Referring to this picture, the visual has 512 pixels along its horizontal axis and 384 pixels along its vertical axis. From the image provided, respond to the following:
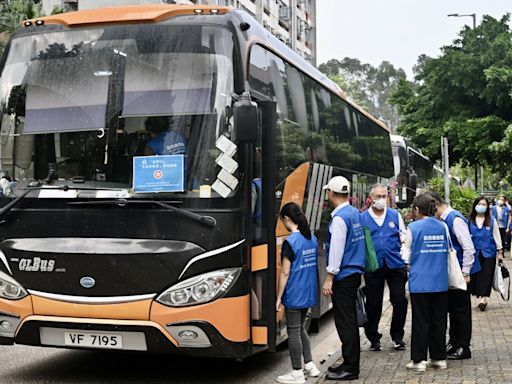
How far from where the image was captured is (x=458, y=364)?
7.88 m

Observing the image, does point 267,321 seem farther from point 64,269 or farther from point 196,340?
point 64,269

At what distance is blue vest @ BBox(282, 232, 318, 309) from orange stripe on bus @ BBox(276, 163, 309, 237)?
0.63 meters

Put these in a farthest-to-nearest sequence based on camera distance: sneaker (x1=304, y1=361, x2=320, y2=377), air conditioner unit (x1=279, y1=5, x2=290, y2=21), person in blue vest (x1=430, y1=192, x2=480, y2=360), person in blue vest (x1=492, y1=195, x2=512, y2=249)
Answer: air conditioner unit (x1=279, y1=5, x2=290, y2=21) < person in blue vest (x1=492, y1=195, x2=512, y2=249) < person in blue vest (x1=430, y1=192, x2=480, y2=360) < sneaker (x1=304, y1=361, x2=320, y2=377)

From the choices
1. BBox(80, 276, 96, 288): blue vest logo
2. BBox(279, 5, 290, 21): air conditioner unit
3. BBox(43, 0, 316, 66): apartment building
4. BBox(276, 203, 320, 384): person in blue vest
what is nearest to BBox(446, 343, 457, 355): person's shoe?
BBox(276, 203, 320, 384): person in blue vest

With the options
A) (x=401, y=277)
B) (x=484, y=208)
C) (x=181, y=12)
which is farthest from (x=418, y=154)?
(x=181, y=12)

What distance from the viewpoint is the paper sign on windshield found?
21.2ft

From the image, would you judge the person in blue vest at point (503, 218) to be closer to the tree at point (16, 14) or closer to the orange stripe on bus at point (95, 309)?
the tree at point (16, 14)

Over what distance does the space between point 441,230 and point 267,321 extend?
1977mm

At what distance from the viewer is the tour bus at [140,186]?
6.42 meters

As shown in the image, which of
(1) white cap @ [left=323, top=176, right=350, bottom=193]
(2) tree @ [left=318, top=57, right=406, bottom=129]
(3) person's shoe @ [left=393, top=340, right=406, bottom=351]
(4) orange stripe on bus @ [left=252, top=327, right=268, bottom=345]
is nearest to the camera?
(4) orange stripe on bus @ [left=252, top=327, right=268, bottom=345]

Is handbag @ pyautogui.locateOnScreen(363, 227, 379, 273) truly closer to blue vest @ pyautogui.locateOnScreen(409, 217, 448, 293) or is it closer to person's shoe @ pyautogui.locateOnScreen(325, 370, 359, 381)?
blue vest @ pyautogui.locateOnScreen(409, 217, 448, 293)

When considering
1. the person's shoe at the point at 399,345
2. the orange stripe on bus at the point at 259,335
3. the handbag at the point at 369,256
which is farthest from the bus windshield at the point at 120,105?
the person's shoe at the point at 399,345

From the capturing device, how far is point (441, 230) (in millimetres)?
7367

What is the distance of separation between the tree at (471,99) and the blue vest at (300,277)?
18.3m
